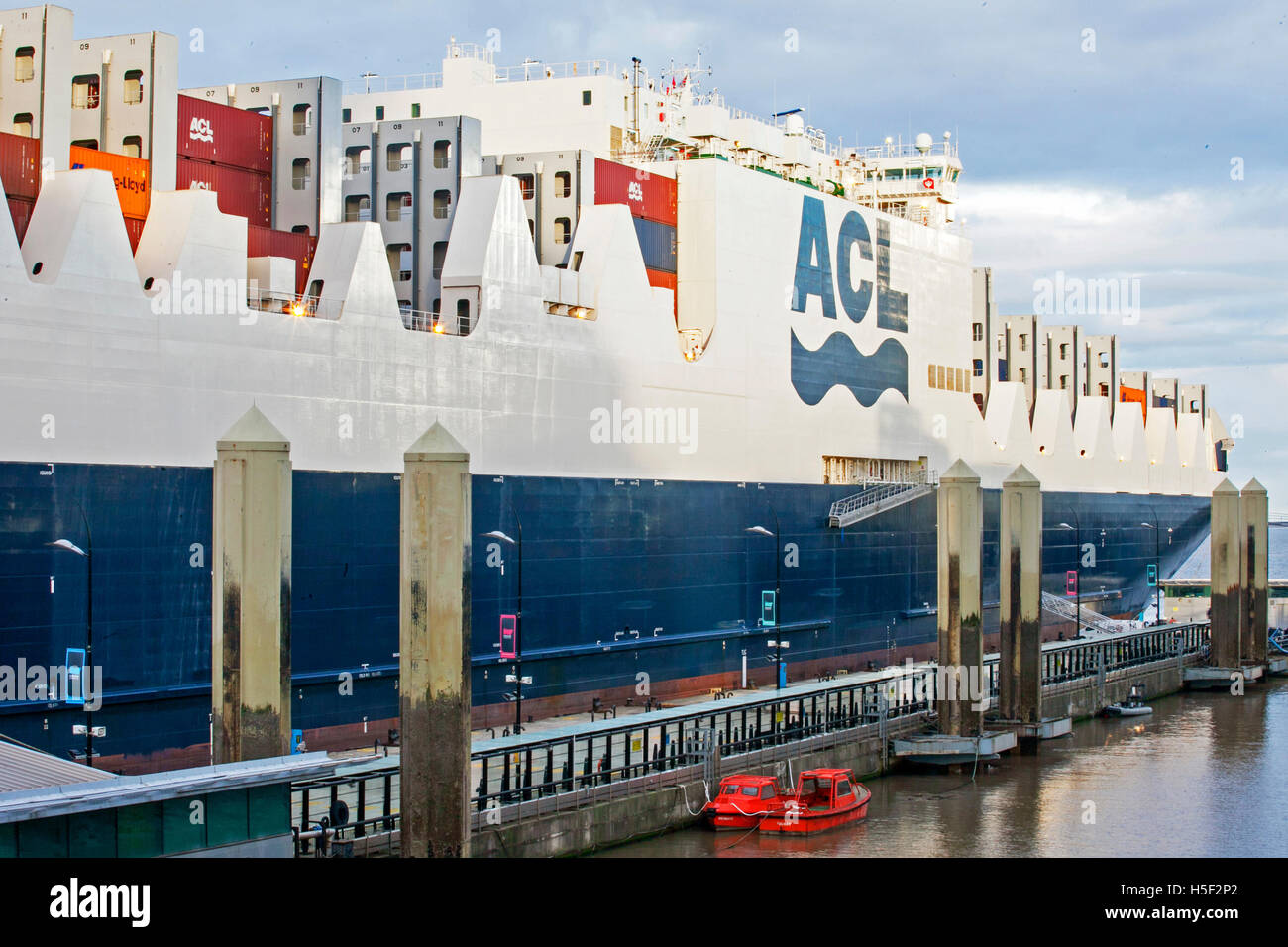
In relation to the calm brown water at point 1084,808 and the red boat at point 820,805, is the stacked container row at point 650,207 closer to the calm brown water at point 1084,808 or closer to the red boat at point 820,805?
the calm brown water at point 1084,808

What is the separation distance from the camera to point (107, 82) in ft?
123

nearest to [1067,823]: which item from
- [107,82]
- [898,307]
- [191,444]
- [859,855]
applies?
[859,855]

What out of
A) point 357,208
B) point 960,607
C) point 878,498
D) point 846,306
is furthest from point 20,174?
point 878,498

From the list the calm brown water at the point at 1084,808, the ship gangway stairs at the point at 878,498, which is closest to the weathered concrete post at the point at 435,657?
the calm brown water at the point at 1084,808

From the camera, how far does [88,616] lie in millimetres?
30328

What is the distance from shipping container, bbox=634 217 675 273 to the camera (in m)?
53.6

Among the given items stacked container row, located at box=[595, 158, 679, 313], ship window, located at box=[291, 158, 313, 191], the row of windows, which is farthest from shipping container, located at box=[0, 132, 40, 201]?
the row of windows

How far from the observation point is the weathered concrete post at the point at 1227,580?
67000 mm

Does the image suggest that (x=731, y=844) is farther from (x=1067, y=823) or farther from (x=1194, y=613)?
(x=1194, y=613)

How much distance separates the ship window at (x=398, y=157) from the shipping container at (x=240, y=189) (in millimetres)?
4829

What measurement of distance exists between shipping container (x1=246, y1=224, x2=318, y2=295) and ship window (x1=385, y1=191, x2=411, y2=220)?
494 centimetres

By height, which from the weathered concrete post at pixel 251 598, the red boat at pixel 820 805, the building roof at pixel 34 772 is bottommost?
the red boat at pixel 820 805

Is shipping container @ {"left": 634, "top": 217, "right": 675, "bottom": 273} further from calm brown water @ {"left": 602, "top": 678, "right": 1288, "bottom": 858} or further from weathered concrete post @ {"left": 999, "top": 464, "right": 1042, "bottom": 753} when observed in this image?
calm brown water @ {"left": 602, "top": 678, "right": 1288, "bottom": 858}
